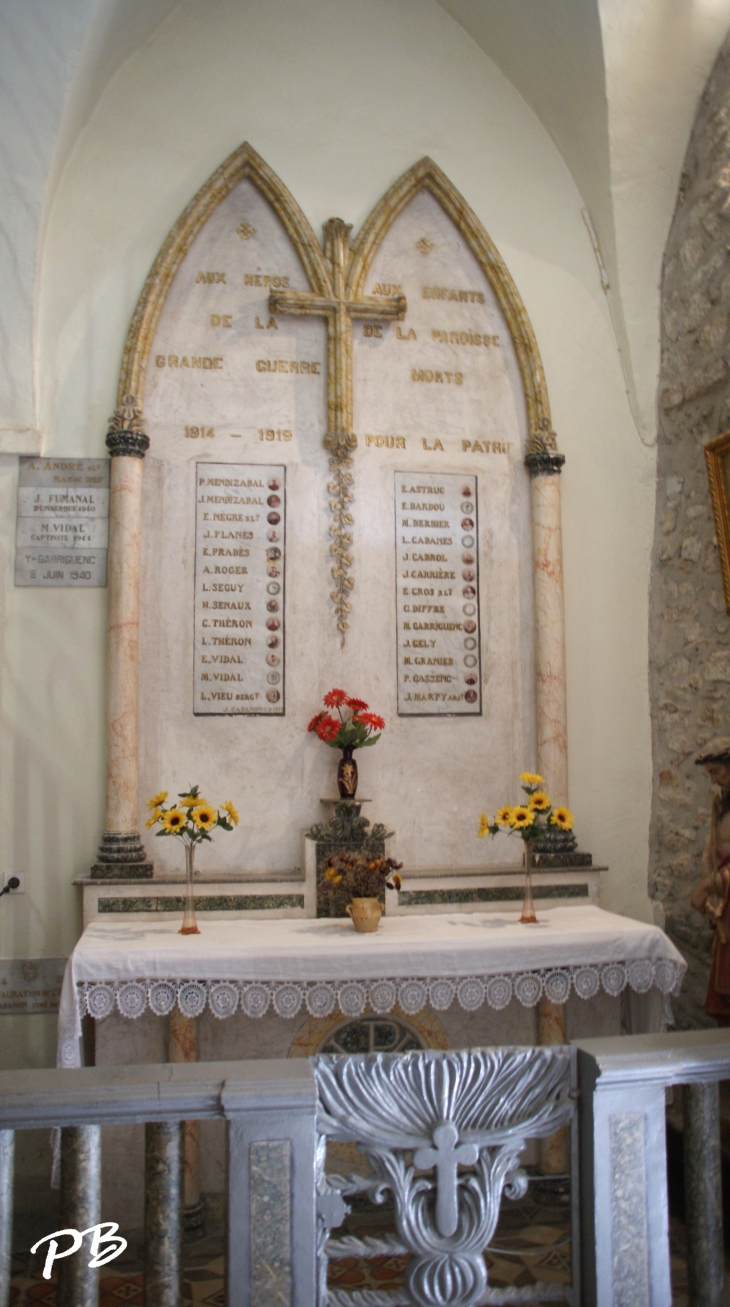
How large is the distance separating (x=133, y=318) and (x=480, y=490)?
197 cm

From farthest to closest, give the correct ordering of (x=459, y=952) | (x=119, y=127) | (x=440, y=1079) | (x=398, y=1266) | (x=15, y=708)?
1. (x=119, y=127)
2. (x=15, y=708)
3. (x=459, y=952)
4. (x=398, y=1266)
5. (x=440, y=1079)

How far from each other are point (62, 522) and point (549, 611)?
2.48m

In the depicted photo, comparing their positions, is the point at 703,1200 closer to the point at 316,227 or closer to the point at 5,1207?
the point at 5,1207

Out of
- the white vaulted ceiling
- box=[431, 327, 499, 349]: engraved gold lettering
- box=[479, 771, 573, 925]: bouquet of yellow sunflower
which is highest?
the white vaulted ceiling

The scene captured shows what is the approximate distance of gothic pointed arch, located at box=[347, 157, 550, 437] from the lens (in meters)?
5.46

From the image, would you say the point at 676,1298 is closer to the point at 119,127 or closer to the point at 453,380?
the point at 453,380

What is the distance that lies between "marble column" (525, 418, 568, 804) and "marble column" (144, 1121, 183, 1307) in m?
3.30

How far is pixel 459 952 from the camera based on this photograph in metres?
4.19

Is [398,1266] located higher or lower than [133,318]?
lower

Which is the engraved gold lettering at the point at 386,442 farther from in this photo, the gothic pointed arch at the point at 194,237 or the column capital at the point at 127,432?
the column capital at the point at 127,432

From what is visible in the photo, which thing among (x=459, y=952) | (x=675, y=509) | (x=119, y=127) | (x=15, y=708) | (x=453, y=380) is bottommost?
(x=459, y=952)

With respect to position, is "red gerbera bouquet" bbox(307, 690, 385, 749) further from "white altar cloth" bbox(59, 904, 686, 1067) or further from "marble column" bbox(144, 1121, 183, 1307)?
"marble column" bbox(144, 1121, 183, 1307)

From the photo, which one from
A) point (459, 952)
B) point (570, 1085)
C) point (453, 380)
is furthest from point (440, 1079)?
point (453, 380)

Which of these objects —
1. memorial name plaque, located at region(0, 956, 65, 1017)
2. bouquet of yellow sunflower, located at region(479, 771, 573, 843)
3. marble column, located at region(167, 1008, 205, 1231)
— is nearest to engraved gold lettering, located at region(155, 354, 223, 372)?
bouquet of yellow sunflower, located at region(479, 771, 573, 843)
